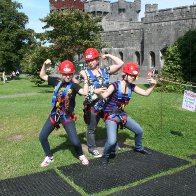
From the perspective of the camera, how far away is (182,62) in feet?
77.8

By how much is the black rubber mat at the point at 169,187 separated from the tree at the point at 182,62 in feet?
57.0

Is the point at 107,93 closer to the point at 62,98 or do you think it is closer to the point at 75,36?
the point at 62,98

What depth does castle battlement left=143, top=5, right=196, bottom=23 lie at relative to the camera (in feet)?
95.1

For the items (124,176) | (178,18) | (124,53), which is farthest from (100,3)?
(124,176)

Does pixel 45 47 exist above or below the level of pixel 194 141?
above

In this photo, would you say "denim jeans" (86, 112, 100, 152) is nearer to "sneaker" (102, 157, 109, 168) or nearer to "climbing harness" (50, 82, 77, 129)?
"sneaker" (102, 157, 109, 168)

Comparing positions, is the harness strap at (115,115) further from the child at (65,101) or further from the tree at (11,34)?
the tree at (11,34)

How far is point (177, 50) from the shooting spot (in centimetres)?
2403

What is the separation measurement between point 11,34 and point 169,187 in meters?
41.9

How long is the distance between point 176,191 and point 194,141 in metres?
3.40

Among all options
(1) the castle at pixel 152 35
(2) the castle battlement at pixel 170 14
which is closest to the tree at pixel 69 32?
(1) the castle at pixel 152 35

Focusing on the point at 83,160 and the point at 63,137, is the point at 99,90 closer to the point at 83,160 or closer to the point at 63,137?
the point at 83,160

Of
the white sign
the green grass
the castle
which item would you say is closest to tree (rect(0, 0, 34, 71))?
the castle

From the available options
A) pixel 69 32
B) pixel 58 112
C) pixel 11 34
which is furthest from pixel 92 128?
pixel 11 34
